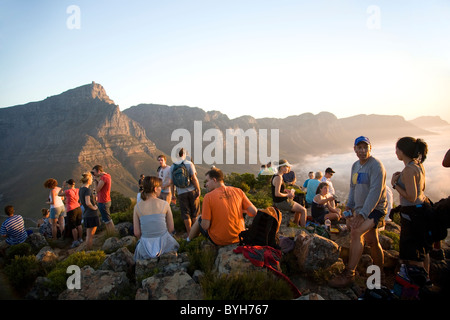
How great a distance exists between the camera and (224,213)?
13.2 feet

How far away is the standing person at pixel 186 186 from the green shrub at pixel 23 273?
3.23 metres

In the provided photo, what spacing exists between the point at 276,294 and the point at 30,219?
110724 millimetres

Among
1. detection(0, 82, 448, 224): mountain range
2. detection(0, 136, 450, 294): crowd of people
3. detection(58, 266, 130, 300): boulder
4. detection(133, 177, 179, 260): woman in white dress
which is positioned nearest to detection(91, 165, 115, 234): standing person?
detection(0, 136, 450, 294): crowd of people

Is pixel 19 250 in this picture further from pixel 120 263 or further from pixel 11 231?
pixel 120 263

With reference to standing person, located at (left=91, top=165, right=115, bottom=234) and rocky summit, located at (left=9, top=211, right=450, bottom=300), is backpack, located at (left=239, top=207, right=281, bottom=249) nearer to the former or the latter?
rocky summit, located at (left=9, top=211, right=450, bottom=300)

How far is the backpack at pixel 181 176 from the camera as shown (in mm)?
6031

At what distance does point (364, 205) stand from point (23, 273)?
6588mm

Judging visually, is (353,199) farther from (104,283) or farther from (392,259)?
(104,283)

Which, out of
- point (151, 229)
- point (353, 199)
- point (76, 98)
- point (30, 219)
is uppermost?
point (76, 98)

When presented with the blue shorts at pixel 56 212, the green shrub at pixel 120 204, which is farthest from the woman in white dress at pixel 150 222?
the green shrub at pixel 120 204

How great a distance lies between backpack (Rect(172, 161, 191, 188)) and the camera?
603 cm

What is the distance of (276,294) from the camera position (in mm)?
3029

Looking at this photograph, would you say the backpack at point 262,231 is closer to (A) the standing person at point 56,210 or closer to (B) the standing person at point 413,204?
(B) the standing person at point 413,204
